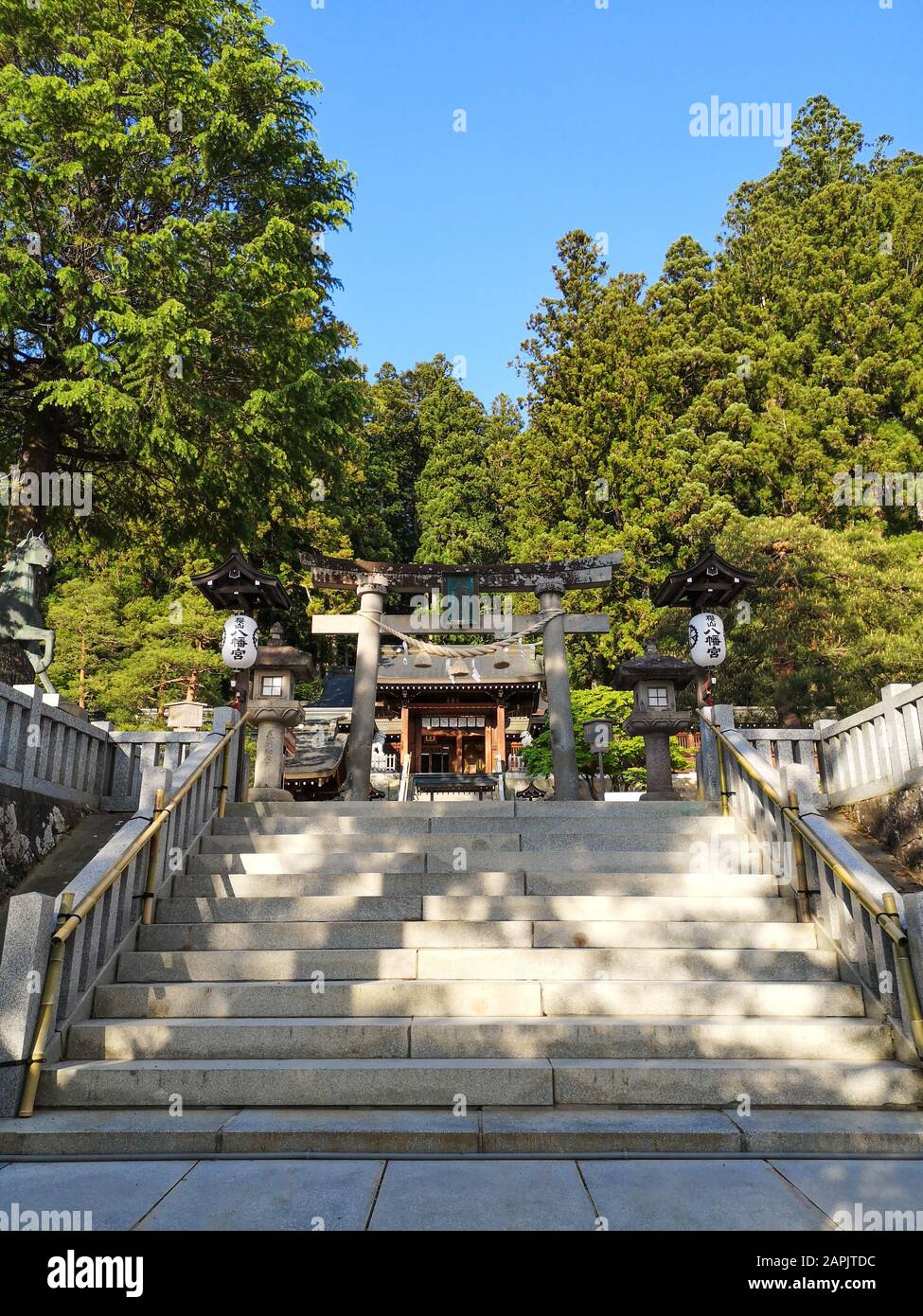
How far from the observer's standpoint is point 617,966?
509cm

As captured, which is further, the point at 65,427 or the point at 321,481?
the point at 321,481

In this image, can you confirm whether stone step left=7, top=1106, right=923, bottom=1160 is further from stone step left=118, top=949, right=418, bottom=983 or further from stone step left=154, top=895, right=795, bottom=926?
stone step left=154, top=895, right=795, bottom=926

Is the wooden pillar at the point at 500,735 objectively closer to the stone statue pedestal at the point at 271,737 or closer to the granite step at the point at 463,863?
the stone statue pedestal at the point at 271,737

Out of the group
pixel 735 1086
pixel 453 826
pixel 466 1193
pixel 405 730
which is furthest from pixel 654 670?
pixel 405 730

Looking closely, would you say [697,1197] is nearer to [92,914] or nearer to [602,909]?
[602,909]

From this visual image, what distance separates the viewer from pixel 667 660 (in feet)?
31.8

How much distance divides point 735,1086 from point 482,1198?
5.30 ft

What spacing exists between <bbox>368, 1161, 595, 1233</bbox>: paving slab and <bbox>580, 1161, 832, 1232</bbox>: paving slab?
0.11 m

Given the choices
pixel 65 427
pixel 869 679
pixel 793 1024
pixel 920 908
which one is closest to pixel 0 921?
pixel 793 1024

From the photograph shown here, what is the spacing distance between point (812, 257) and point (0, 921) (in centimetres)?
3078

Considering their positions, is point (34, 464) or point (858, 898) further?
point (34, 464)

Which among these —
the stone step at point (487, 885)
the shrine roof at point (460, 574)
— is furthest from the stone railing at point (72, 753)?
the shrine roof at point (460, 574)

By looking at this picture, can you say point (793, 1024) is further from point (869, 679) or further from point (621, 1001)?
point (869, 679)

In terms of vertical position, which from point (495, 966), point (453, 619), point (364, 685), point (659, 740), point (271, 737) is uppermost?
point (453, 619)
